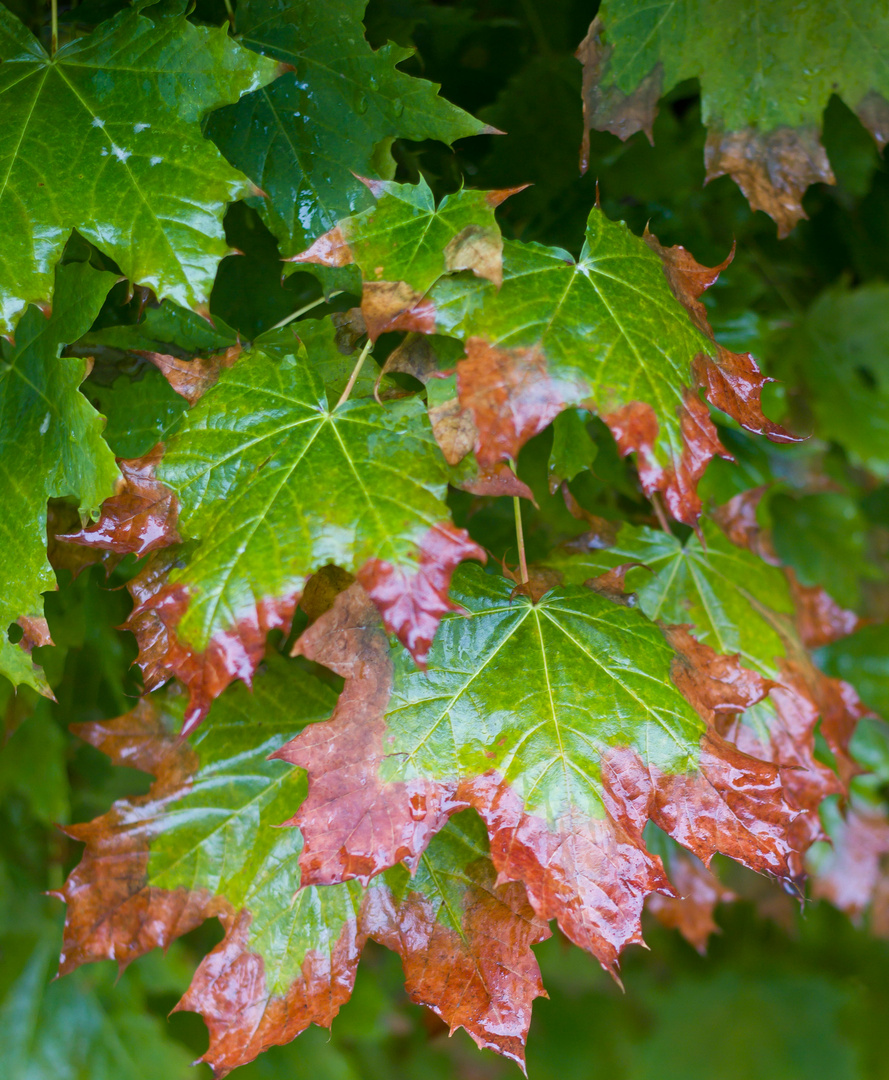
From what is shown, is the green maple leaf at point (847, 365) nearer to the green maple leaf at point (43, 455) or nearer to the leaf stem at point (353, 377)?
the leaf stem at point (353, 377)

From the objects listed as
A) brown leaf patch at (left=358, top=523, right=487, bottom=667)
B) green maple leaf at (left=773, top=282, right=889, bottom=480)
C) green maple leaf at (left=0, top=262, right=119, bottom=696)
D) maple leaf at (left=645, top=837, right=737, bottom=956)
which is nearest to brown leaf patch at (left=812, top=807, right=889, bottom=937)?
maple leaf at (left=645, top=837, right=737, bottom=956)

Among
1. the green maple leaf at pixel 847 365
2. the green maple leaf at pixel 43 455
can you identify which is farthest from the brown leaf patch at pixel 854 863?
the green maple leaf at pixel 43 455

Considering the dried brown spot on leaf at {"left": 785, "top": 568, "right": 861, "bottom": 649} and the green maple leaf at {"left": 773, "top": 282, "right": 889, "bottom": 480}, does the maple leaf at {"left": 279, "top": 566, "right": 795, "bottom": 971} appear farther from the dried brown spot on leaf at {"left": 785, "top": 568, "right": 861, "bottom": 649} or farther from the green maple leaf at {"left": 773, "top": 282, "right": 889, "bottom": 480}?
the green maple leaf at {"left": 773, "top": 282, "right": 889, "bottom": 480}

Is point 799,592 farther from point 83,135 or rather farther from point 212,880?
point 83,135

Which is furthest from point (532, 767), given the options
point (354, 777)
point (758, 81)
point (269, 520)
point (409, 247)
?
point (758, 81)

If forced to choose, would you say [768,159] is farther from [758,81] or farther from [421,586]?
[421,586]
